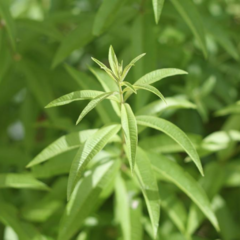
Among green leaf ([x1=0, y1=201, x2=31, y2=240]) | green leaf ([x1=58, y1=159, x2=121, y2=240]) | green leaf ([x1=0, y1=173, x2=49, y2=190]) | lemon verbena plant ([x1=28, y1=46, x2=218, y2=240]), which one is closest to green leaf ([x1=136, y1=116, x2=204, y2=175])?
lemon verbena plant ([x1=28, y1=46, x2=218, y2=240])

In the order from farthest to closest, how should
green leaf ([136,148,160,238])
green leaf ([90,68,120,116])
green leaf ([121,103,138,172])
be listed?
green leaf ([90,68,120,116]) < green leaf ([136,148,160,238]) < green leaf ([121,103,138,172])

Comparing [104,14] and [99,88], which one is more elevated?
[104,14]

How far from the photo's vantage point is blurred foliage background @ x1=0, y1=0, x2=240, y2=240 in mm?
1161

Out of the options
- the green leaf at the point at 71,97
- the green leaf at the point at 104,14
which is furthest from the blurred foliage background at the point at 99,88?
the green leaf at the point at 71,97

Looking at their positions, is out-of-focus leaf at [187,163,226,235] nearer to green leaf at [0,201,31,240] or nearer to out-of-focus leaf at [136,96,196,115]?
out-of-focus leaf at [136,96,196,115]

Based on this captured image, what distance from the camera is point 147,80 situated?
87 cm

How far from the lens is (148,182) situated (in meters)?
0.96

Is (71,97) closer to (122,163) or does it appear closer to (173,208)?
(122,163)

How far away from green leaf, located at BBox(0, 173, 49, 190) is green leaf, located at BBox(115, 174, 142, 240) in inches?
7.9

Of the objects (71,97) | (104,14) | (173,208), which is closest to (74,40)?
(104,14)

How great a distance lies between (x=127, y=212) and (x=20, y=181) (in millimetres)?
301

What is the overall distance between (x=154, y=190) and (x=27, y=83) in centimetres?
77

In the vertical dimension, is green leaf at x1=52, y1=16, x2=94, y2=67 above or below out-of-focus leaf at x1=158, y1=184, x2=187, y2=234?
above

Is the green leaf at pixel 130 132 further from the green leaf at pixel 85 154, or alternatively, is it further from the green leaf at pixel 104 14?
the green leaf at pixel 104 14
